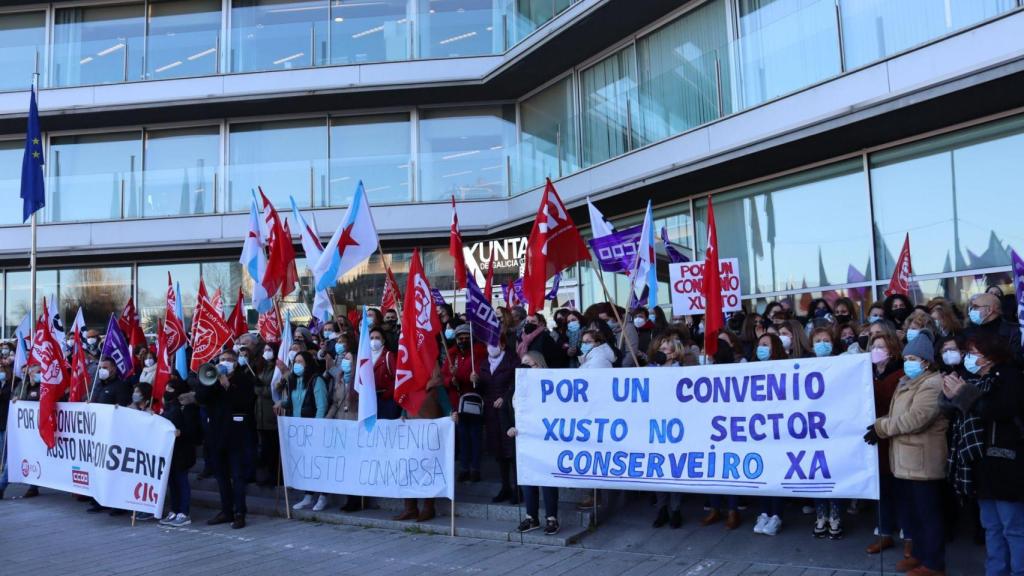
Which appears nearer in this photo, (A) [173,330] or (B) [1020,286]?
(B) [1020,286]

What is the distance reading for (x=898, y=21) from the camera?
1134 centimetres

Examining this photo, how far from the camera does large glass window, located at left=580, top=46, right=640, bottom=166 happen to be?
Result: 1631cm

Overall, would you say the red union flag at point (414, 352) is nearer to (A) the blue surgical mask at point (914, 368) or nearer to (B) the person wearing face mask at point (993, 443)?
(A) the blue surgical mask at point (914, 368)

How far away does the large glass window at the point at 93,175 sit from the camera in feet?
68.5

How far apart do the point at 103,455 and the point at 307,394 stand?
9.23 feet

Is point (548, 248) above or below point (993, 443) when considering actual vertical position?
above

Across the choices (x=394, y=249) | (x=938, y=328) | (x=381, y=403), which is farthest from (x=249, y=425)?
(x=394, y=249)

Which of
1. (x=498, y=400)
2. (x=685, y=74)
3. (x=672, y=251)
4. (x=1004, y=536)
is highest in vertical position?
(x=685, y=74)

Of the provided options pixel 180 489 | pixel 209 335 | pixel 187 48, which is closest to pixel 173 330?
pixel 209 335

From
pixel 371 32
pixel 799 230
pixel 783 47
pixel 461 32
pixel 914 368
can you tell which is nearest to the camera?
pixel 914 368

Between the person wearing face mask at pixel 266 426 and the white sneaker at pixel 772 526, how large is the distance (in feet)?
21.6

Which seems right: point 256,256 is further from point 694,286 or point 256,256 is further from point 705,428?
point 705,428

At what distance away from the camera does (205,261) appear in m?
21.5

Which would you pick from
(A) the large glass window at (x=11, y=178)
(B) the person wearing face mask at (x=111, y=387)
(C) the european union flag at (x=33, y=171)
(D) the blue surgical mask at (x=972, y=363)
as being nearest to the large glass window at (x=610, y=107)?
(B) the person wearing face mask at (x=111, y=387)
